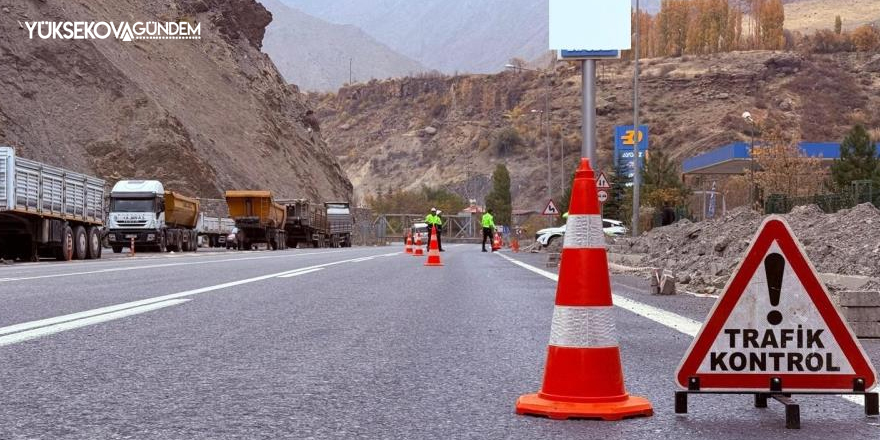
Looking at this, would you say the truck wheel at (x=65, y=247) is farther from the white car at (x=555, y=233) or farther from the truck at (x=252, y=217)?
the white car at (x=555, y=233)

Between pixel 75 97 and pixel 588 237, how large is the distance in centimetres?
5481

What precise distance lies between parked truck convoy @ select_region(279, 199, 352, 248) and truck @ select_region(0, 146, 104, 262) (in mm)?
25037

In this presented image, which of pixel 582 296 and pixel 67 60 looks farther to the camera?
pixel 67 60

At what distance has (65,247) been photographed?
26719 mm

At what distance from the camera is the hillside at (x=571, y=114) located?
118938mm

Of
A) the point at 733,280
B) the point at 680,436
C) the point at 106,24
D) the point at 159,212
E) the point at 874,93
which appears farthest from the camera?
the point at 874,93

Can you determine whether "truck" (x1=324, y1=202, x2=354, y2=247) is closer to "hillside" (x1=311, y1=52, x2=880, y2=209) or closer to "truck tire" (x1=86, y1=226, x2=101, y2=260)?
"truck tire" (x1=86, y1=226, x2=101, y2=260)

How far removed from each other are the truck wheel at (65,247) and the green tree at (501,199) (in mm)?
86416

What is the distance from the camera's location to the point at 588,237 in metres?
4.85

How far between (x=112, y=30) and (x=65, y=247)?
128ft

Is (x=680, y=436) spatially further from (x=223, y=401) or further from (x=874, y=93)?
(x=874, y=93)

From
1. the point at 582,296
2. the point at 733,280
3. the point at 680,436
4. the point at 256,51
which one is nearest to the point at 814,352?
the point at 733,280

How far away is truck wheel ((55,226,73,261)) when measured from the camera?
26625 millimetres

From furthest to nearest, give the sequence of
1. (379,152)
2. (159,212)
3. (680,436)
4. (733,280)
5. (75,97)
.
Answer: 1. (379,152)
2. (75,97)
3. (159,212)
4. (733,280)
5. (680,436)
